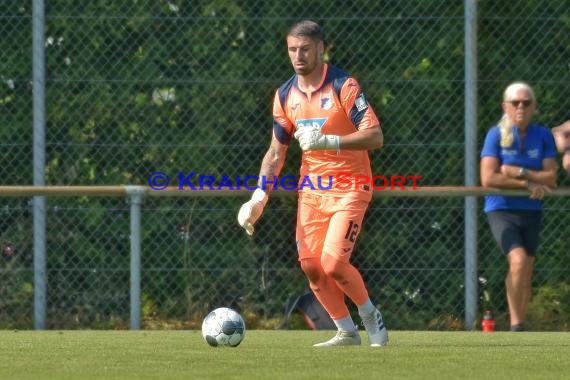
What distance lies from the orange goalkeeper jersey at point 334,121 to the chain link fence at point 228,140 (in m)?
2.85

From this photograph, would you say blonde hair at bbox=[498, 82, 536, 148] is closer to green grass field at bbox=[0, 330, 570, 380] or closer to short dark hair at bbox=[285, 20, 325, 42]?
green grass field at bbox=[0, 330, 570, 380]

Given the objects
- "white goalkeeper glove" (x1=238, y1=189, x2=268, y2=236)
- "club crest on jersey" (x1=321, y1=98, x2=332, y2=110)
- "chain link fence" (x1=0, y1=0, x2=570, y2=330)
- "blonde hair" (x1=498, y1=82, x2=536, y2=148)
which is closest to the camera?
"club crest on jersey" (x1=321, y1=98, x2=332, y2=110)

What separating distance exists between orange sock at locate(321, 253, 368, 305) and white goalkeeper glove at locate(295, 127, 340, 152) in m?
0.63

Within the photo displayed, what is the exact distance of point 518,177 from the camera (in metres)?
10.8

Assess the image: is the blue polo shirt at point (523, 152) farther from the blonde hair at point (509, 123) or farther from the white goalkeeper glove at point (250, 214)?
the white goalkeeper glove at point (250, 214)

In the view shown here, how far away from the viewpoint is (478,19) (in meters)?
11.6

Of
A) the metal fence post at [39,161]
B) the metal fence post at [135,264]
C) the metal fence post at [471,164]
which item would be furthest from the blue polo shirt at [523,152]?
the metal fence post at [39,161]

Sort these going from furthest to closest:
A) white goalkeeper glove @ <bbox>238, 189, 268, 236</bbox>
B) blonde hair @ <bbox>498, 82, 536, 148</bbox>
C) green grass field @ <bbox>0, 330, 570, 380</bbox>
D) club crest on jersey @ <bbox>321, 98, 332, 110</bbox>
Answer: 1. blonde hair @ <bbox>498, 82, 536, 148</bbox>
2. white goalkeeper glove @ <bbox>238, 189, 268, 236</bbox>
3. club crest on jersey @ <bbox>321, 98, 332, 110</bbox>
4. green grass field @ <bbox>0, 330, 570, 380</bbox>

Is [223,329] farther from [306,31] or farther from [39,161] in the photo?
[39,161]

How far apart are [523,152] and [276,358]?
3.86m

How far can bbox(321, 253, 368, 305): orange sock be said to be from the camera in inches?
331

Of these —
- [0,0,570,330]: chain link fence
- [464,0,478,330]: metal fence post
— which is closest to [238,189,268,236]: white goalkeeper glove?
[0,0,570,330]: chain link fence

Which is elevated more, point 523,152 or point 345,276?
point 523,152

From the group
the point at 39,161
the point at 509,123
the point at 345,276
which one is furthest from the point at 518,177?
the point at 39,161
